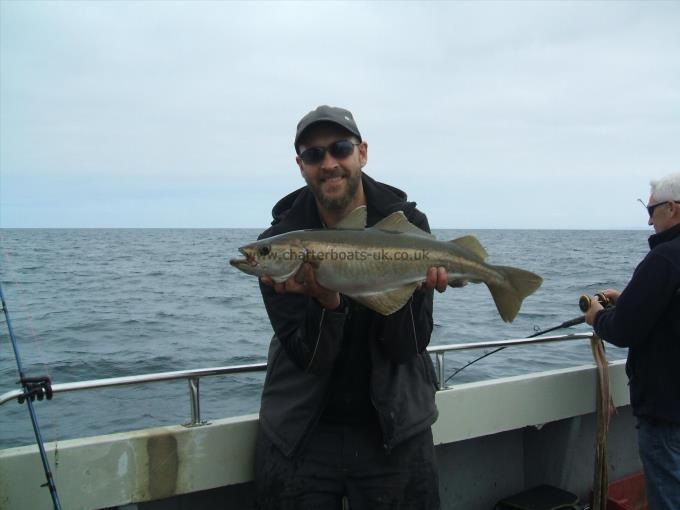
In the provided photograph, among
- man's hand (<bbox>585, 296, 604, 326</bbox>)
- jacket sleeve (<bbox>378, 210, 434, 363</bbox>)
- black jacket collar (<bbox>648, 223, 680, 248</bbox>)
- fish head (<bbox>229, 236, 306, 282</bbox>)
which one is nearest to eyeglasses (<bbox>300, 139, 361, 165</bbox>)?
fish head (<bbox>229, 236, 306, 282</bbox>)

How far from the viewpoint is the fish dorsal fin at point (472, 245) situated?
374cm

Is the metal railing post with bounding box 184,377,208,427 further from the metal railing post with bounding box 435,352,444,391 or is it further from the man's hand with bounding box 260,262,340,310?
the metal railing post with bounding box 435,352,444,391

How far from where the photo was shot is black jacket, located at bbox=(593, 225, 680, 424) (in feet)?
12.3

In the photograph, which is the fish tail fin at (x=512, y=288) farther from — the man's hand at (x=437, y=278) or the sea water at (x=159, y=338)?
the sea water at (x=159, y=338)

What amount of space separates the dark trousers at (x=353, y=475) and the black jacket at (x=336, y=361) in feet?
0.41

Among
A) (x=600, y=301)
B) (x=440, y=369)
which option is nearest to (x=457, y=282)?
(x=440, y=369)

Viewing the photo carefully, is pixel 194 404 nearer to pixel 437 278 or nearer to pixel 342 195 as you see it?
pixel 342 195

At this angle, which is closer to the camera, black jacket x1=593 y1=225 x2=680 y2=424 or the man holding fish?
the man holding fish

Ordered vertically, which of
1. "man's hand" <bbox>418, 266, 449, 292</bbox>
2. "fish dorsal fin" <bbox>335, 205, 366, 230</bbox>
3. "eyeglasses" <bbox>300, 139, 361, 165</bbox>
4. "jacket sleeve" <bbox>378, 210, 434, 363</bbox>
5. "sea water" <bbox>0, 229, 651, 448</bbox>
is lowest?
"sea water" <bbox>0, 229, 651, 448</bbox>

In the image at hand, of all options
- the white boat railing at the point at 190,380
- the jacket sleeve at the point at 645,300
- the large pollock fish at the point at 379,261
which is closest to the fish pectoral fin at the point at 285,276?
the large pollock fish at the point at 379,261

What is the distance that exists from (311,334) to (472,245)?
1.20m

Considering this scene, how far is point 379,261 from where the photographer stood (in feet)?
11.5

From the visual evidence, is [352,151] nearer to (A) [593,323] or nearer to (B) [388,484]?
(B) [388,484]

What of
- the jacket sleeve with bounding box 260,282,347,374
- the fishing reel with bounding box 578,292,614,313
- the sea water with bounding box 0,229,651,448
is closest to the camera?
the jacket sleeve with bounding box 260,282,347,374
